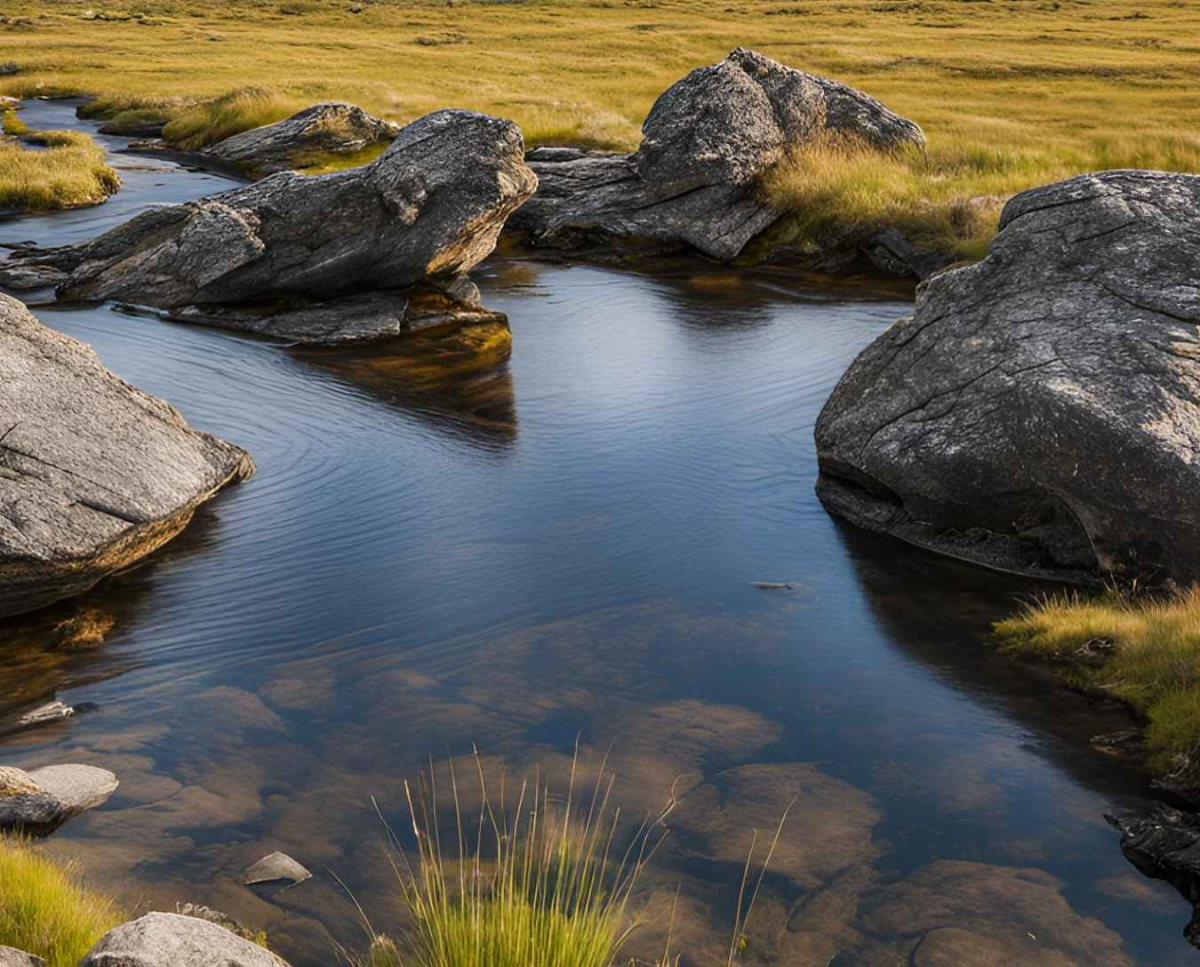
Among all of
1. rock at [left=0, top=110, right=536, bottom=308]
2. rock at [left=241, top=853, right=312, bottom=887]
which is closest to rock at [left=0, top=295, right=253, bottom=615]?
rock at [left=241, top=853, right=312, bottom=887]

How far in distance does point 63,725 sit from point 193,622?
87.6 inches

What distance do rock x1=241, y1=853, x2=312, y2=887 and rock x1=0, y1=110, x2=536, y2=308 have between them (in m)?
16.5

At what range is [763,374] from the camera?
21.5m

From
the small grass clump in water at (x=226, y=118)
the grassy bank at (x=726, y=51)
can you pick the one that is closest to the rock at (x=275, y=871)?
the grassy bank at (x=726, y=51)

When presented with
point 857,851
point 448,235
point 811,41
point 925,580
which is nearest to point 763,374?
point 448,235

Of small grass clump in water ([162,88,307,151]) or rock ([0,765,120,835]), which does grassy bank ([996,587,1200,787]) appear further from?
small grass clump in water ([162,88,307,151])

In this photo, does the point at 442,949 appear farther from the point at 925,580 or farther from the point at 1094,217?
the point at 1094,217

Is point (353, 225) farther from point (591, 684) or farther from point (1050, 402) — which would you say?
point (1050, 402)

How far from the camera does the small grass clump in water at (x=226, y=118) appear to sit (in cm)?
4838

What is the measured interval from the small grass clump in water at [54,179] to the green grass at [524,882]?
97.5 feet

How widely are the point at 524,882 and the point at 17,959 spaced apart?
252 cm

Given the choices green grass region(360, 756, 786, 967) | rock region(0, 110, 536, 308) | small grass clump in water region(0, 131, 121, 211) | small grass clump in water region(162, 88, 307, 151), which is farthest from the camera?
small grass clump in water region(162, 88, 307, 151)

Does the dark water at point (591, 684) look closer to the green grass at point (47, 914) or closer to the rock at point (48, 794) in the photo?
the rock at point (48, 794)

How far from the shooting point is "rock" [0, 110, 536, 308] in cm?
2362
